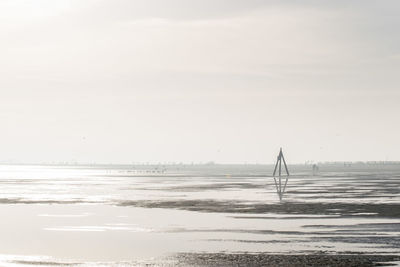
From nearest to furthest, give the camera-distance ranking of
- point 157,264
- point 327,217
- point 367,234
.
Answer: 1. point 157,264
2. point 367,234
3. point 327,217

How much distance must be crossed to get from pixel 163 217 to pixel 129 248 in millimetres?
17342

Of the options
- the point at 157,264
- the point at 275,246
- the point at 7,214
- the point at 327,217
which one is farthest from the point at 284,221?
the point at 7,214

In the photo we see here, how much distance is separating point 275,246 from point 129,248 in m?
7.46

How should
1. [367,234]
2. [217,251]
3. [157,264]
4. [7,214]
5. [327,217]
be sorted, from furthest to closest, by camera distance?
[7,214] → [327,217] → [367,234] → [217,251] → [157,264]

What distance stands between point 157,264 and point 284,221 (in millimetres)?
19432

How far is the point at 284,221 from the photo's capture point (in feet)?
151

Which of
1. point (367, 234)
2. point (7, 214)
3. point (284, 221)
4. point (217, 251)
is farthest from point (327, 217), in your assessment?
point (7, 214)

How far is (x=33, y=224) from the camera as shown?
1826 inches

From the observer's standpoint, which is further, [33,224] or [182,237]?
[33,224]

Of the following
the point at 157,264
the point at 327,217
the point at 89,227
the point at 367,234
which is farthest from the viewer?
the point at 327,217

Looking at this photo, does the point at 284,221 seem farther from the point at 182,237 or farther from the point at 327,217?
the point at 182,237

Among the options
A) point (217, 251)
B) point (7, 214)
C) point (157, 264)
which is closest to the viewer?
point (157, 264)

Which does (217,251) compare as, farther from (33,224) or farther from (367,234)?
(33,224)

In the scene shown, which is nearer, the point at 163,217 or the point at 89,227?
the point at 89,227
